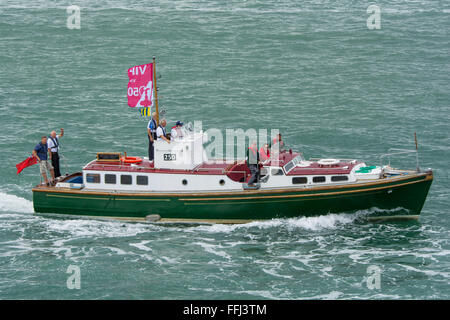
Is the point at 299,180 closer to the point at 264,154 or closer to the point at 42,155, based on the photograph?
the point at 264,154

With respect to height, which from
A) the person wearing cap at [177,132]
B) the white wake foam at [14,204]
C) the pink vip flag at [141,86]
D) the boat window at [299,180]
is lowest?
the white wake foam at [14,204]

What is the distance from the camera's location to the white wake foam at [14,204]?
3775 cm

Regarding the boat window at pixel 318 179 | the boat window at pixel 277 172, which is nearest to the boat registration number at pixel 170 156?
the boat window at pixel 277 172

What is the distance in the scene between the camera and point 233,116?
50.5 meters

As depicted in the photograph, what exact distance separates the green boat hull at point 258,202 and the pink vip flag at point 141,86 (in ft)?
15.3

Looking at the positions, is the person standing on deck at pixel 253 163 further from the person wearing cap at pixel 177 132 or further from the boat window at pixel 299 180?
the person wearing cap at pixel 177 132

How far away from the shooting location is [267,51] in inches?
2431

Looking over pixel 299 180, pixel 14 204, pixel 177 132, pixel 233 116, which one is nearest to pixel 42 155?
pixel 14 204

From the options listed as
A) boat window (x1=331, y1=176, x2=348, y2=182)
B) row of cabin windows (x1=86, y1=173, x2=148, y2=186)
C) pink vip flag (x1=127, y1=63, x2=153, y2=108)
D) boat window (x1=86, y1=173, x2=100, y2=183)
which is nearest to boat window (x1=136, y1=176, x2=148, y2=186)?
row of cabin windows (x1=86, y1=173, x2=148, y2=186)

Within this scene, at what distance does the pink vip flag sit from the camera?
1384 inches

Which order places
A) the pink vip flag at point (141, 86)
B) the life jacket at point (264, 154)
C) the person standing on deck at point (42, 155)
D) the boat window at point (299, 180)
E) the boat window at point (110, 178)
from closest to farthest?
the boat window at point (299, 180) → the pink vip flag at point (141, 86) → the life jacket at point (264, 154) → the boat window at point (110, 178) → the person standing on deck at point (42, 155)

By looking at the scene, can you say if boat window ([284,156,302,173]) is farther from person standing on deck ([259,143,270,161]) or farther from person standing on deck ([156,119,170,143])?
person standing on deck ([156,119,170,143])
